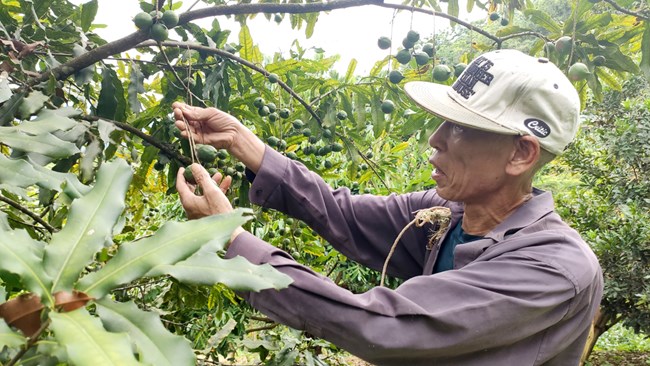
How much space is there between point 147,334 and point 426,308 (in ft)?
2.10

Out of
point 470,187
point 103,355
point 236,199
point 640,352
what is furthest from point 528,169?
point 640,352

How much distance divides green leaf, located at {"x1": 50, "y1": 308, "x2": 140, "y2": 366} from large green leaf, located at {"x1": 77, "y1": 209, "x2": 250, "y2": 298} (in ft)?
0.27

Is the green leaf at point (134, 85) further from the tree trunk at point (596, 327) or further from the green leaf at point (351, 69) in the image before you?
the tree trunk at point (596, 327)

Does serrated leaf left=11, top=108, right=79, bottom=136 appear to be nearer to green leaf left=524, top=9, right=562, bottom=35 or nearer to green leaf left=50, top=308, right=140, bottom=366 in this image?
green leaf left=50, top=308, right=140, bottom=366

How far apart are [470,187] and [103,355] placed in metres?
1.17

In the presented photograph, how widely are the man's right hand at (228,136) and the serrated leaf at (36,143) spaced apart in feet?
1.76

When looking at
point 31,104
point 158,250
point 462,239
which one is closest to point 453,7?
point 462,239

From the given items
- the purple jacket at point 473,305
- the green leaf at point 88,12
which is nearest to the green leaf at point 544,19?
the purple jacket at point 473,305

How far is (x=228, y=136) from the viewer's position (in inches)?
70.7

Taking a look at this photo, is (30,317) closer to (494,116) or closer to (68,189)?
(68,189)

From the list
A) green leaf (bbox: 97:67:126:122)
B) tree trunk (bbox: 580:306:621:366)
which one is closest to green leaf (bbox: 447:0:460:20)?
green leaf (bbox: 97:67:126:122)

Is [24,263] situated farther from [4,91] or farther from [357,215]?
[357,215]

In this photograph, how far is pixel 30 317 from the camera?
0.75m

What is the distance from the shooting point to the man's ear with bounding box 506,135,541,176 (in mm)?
1496
